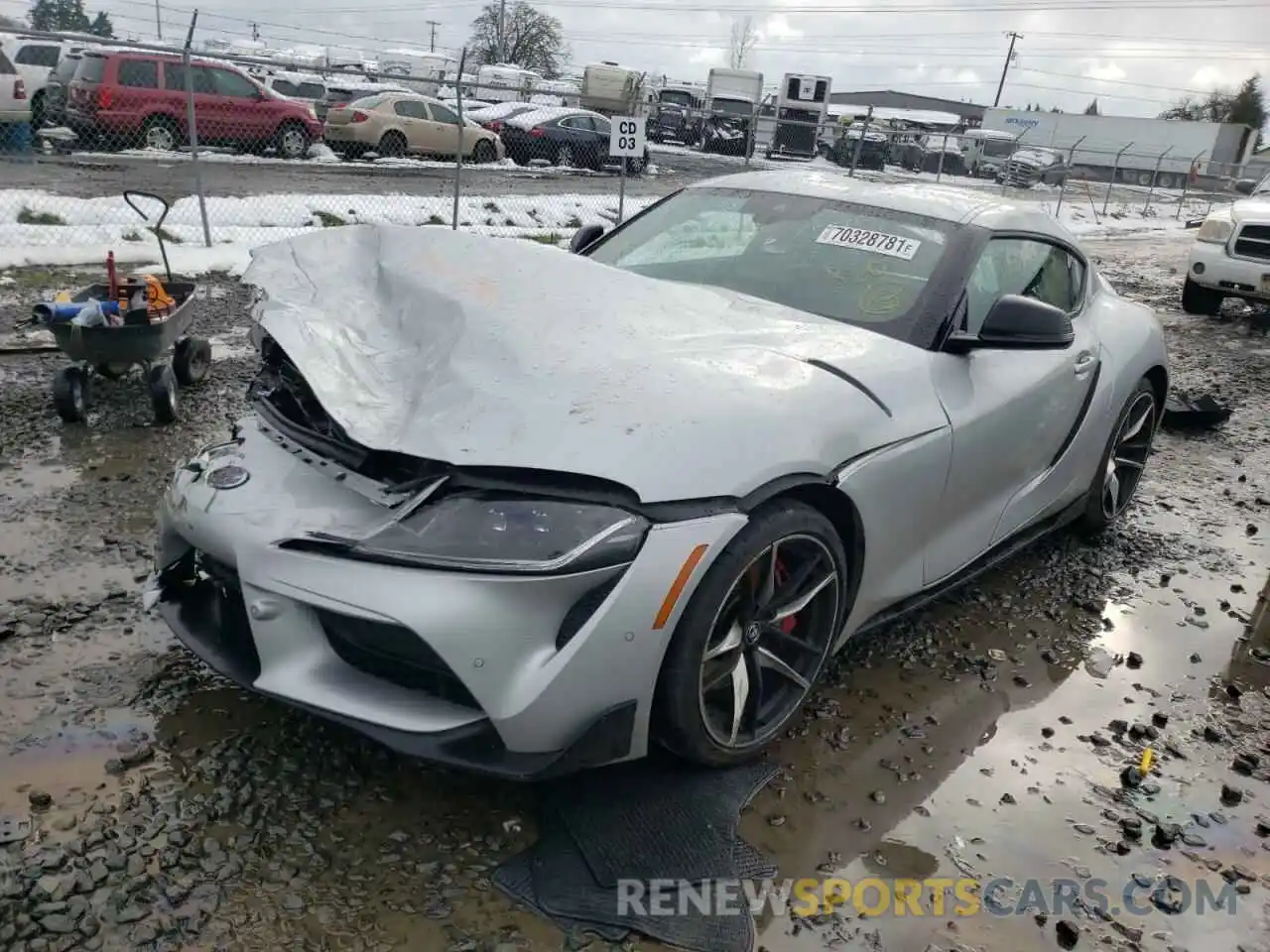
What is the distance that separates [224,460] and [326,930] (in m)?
1.23

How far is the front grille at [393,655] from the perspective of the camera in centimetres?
208

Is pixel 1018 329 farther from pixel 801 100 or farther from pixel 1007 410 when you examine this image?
pixel 801 100

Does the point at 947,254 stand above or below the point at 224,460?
above

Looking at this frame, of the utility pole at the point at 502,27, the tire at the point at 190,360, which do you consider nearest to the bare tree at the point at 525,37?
the utility pole at the point at 502,27

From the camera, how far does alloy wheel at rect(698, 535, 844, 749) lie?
242 centimetres

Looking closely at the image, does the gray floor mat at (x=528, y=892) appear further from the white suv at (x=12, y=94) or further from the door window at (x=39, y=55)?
the door window at (x=39, y=55)

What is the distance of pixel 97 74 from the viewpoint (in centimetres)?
1448

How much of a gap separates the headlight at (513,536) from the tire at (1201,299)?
10336 mm

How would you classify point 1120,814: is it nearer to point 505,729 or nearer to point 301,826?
point 505,729

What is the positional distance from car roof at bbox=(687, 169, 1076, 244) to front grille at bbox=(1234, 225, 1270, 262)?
6994 millimetres

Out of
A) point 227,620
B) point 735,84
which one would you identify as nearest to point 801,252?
point 227,620

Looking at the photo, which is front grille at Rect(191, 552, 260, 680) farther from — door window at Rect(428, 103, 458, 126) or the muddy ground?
door window at Rect(428, 103, 458, 126)

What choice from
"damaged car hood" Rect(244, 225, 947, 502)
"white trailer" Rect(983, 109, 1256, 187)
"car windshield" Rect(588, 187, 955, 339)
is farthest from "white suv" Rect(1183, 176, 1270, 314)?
"white trailer" Rect(983, 109, 1256, 187)

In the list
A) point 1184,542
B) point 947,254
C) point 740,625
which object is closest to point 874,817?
point 740,625
